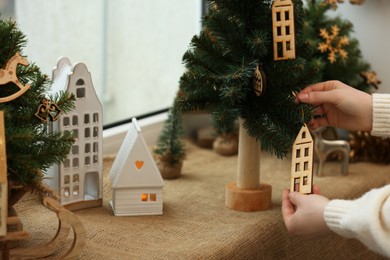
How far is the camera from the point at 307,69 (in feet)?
3.71

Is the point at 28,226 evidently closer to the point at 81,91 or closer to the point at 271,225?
the point at 81,91

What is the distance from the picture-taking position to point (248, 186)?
47.6 inches

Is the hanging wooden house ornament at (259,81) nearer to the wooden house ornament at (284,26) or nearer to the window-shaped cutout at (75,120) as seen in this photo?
the wooden house ornament at (284,26)

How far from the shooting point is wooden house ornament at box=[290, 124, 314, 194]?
1.06 metres

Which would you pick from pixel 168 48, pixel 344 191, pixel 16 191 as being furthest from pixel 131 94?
pixel 16 191

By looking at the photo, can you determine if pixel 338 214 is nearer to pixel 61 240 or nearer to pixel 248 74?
pixel 248 74

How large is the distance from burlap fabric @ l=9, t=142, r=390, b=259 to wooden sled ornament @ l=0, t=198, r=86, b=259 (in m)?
0.05

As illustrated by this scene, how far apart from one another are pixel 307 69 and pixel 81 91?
38cm

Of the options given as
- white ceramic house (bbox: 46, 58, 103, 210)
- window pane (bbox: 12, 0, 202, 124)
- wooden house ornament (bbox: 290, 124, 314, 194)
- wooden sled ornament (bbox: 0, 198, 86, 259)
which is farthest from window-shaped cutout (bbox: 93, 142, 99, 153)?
window pane (bbox: 12, 0, 202, 124)

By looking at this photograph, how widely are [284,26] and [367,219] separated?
13.5 inches

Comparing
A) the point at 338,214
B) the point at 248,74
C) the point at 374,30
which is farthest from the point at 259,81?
the point at 374,30

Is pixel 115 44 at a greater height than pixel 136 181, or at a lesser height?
greater

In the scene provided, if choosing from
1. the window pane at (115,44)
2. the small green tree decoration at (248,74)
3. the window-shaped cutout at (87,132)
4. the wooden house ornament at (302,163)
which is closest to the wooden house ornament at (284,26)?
the small green tree decoration at (248,74)

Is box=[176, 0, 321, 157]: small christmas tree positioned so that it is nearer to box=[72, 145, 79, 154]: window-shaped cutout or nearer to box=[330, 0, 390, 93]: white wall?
box=[72, 145, 79, 154]: window-shaped cutout
